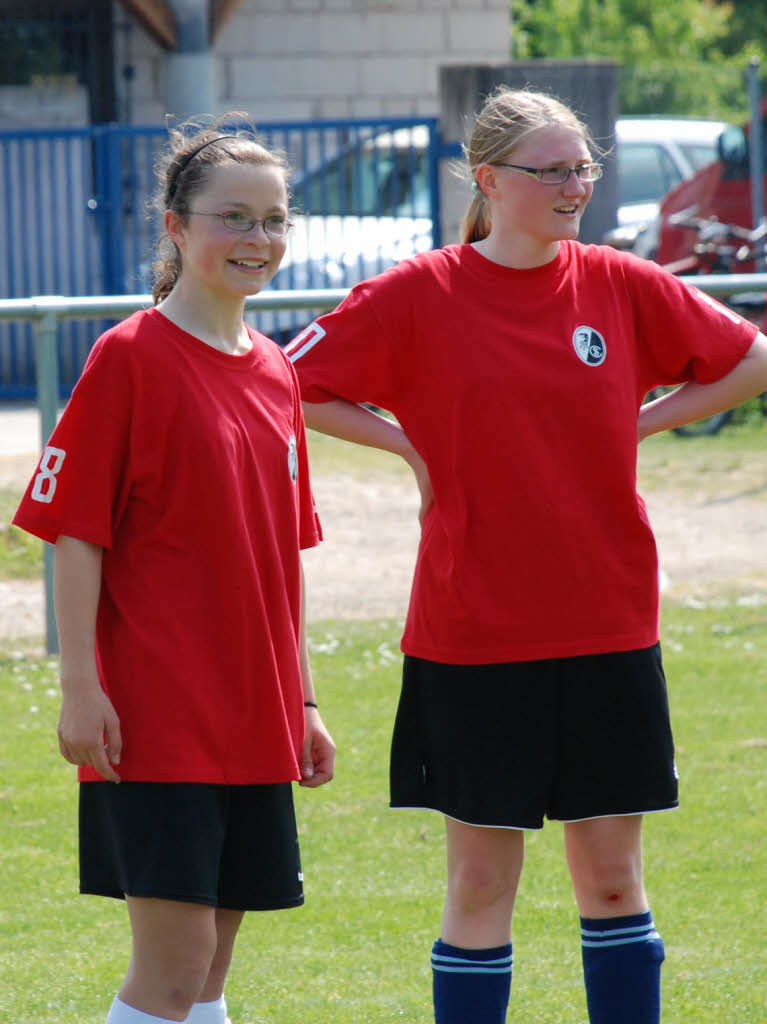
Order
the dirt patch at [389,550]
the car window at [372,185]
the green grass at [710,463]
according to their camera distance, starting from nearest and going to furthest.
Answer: the dirt patch at [389,550], the green grass at [710,463], the car window at [372,185]

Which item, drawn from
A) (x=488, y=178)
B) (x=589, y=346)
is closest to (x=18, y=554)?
(x=488, y=178)

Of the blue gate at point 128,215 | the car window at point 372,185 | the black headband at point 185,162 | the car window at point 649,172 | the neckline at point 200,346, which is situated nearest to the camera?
the neckline at point 200,346

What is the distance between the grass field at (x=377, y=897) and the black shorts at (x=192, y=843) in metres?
0.97

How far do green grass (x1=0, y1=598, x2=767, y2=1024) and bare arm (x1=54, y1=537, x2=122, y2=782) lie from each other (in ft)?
3.98

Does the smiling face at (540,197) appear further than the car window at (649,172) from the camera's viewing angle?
No

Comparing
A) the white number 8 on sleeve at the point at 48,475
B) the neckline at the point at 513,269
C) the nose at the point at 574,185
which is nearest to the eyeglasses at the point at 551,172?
the nose at the point at 574,185

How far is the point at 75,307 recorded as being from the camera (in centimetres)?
612

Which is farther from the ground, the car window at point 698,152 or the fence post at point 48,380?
the car window at point 698,152

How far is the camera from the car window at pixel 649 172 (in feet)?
59.6

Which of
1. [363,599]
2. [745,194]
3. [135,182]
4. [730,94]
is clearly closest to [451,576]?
[363,599]

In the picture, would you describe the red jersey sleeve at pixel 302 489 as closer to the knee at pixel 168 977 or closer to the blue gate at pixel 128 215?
the knee at pixel 168 977

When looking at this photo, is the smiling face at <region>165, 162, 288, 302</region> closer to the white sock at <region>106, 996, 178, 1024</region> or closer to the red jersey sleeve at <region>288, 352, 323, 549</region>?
the red jersey sleeve at <region>288, 352, 323, 549</region>

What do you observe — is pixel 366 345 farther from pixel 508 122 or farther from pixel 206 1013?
pixel 206 1013

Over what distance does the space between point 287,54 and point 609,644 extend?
1403 centimetres
